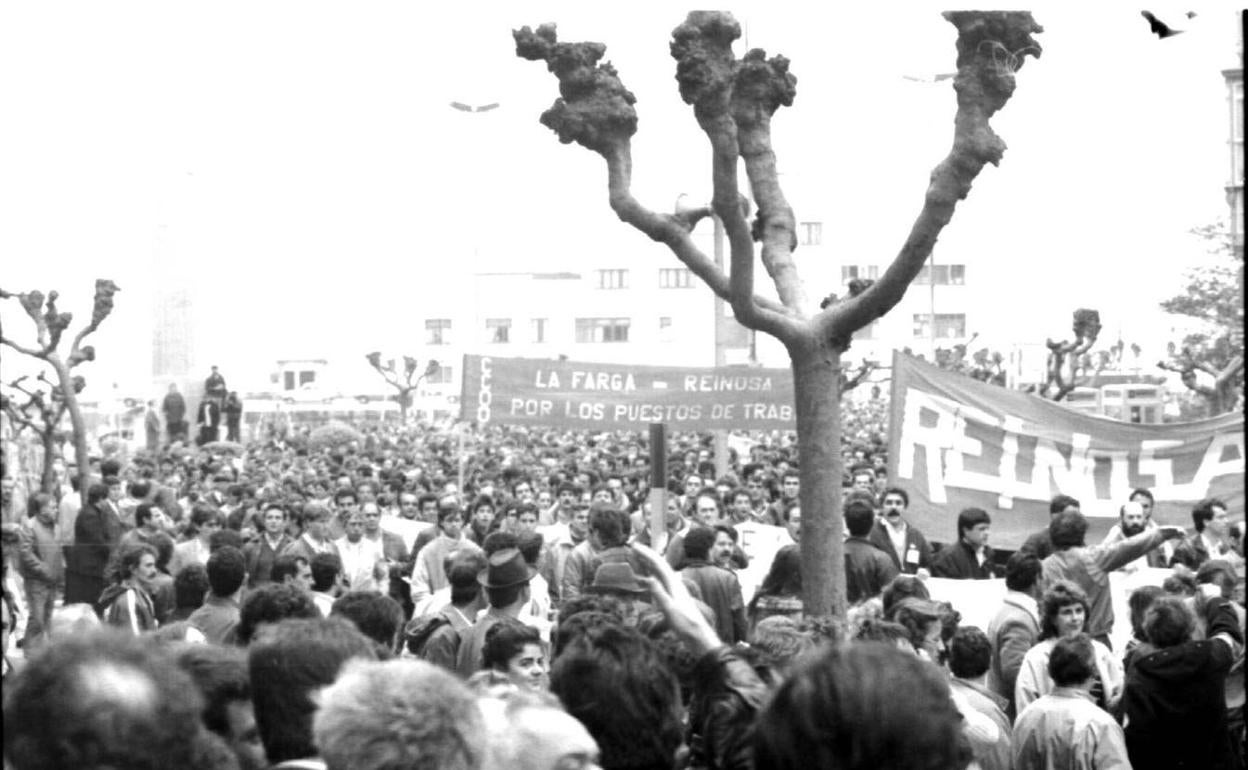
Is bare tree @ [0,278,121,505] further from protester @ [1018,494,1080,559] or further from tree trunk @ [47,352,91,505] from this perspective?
protester @ [1018,494,1080,559]

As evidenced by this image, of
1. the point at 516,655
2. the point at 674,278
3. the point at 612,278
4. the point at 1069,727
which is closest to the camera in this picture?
the point at 516,655

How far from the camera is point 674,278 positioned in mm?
94125

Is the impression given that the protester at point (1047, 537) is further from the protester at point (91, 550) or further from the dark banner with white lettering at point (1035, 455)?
the protester at point (91, 550)

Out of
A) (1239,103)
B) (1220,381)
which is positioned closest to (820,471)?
(1239,103)

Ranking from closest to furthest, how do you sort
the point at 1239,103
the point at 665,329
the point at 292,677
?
the point at 292,677 < the point at 1239,103 < the point at 665,329

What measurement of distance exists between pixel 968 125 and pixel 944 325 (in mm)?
91386

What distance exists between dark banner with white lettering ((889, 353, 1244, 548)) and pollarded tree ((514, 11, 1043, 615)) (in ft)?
18.9

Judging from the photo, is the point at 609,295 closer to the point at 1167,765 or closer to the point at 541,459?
the point at 541,459

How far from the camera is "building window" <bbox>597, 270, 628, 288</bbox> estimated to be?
95.4 meters

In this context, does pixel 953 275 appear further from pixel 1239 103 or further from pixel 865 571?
pixel 865 571

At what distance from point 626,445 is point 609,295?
54610 millimetres

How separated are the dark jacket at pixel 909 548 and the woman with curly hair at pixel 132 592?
14.7ft

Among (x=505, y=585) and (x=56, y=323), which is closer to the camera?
(x=505, y=585)

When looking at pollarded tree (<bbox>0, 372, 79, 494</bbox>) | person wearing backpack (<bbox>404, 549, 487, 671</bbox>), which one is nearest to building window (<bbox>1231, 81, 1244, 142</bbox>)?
person wearing backpack (<bbox>404, 549, 487, 671</bbox>)
